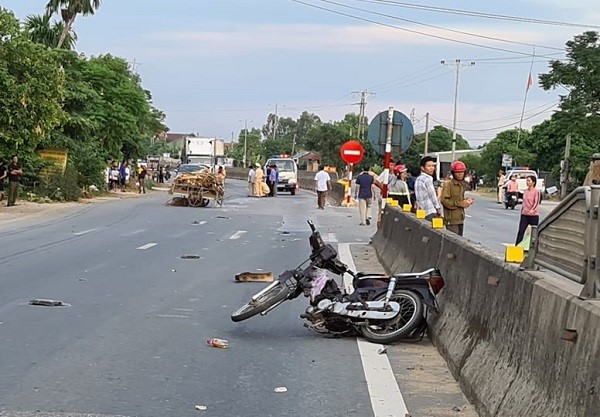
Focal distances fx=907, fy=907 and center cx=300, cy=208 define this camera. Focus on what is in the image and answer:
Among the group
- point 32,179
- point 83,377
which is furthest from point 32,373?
point 32,179

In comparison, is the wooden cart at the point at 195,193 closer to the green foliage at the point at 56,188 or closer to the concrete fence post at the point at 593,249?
the green foliage at the point at 56,188

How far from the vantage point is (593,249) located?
17.1 feet

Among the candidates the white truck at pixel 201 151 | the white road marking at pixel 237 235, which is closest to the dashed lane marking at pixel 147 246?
the white road marking at pixel 237 235

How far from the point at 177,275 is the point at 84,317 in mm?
4147

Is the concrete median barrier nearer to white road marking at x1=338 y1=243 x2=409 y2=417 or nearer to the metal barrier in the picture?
the metal barrier

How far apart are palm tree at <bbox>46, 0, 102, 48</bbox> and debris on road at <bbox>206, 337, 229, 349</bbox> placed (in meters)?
45.0

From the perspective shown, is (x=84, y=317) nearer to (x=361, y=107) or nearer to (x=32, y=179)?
(x=32, y=179)

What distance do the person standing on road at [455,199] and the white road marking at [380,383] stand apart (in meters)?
4.97

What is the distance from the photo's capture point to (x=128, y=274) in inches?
552

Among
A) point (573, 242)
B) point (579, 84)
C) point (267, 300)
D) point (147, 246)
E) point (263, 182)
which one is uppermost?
point (579, 84)

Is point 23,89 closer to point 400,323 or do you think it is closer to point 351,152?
point 351,152

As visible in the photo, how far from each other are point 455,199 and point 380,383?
662 cm

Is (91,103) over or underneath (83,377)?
over

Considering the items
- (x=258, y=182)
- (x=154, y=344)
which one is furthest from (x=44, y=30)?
(x=154, y=344)
